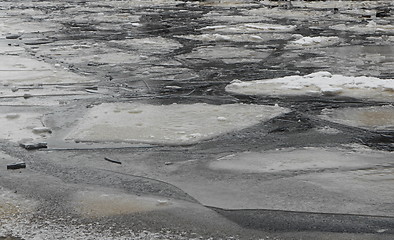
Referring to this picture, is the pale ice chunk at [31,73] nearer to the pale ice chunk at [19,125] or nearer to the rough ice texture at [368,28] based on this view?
the pale ice chunk at [19,125]

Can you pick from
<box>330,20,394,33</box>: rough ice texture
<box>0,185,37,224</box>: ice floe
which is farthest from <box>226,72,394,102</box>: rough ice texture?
<box>330,20,394,33</box>: rough ice texture

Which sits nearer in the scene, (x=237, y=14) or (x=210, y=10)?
(x=237, y=14)

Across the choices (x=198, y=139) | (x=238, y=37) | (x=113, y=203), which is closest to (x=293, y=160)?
(x=198, y=139)

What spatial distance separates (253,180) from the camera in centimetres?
488

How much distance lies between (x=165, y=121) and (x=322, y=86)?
265 cm

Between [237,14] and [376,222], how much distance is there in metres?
16.3

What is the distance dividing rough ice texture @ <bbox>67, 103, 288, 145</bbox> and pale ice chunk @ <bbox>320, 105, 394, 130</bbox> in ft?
1.94

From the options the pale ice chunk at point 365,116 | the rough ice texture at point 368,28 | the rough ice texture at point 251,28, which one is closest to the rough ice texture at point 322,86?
the pale ice chunk at point 365,116

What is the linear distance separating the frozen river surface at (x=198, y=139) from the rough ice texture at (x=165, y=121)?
2 centimetres

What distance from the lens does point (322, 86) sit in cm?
833

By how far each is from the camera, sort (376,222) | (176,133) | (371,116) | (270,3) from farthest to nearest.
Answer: (270,3)
(371,116)
(176,133)
(376,222)

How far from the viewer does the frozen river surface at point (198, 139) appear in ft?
13.6

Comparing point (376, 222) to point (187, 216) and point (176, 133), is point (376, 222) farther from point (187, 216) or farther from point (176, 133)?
point (176, 133)

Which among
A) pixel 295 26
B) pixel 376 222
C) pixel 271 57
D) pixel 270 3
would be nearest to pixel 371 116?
pixel 376 222
